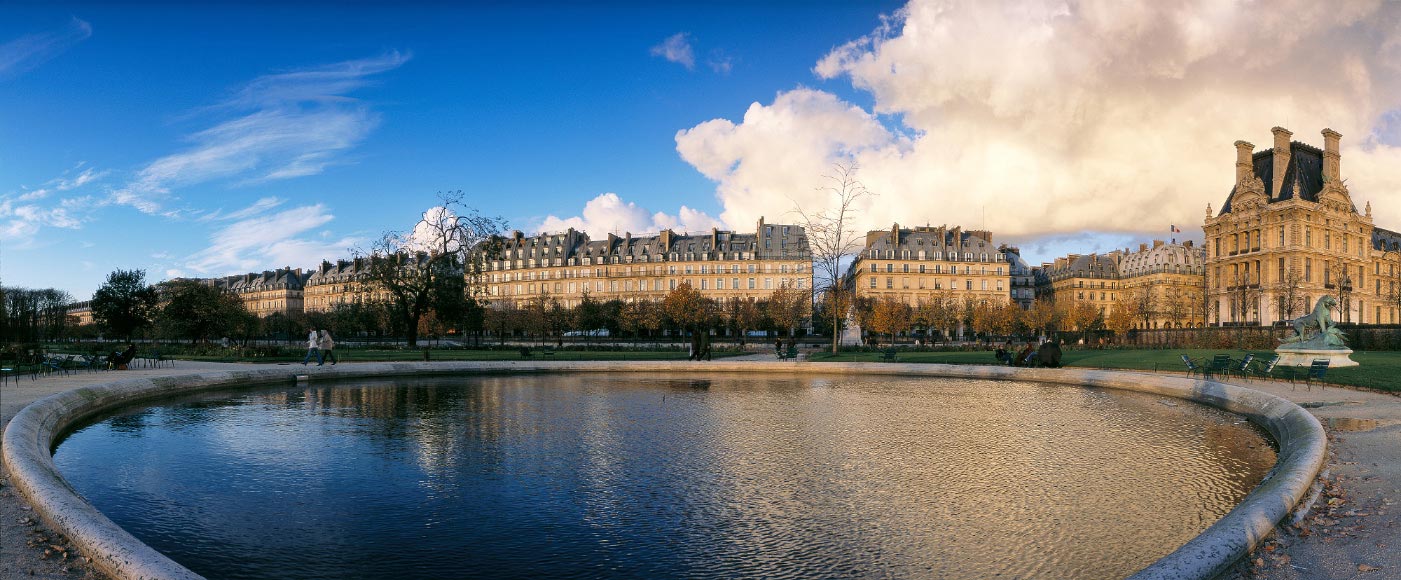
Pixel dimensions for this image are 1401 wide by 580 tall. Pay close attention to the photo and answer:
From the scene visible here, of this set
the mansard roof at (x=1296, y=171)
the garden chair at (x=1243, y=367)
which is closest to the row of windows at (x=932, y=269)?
the mansard roof at (x=1296, y=171)

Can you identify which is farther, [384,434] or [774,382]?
[774,382]

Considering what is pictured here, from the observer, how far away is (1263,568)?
20.0ft

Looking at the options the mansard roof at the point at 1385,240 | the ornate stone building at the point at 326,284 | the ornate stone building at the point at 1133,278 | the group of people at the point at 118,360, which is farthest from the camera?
the ornate stone building at the point at 326,284

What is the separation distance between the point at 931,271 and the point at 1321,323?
81811 millimetres

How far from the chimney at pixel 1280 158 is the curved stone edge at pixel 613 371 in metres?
77.2

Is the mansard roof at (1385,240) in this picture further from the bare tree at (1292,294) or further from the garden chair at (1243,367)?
the garden chair at (1243,367)

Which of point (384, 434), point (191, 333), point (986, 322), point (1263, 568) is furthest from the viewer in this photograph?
point (986, 322)

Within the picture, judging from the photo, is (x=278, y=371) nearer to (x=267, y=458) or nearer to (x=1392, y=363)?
(x=267, y=458)

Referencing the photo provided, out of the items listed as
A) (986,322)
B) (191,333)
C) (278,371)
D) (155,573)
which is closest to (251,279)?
(191,333)

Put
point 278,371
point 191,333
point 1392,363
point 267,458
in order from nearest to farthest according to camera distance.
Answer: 1. point 267,458
2. point 278,371
3. point 1392,363
4. point 191,333

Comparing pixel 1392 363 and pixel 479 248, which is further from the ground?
pixel 479 248

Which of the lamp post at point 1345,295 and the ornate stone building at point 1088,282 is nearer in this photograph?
the lamp post at point 1345,295

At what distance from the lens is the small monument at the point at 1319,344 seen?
2567 cm

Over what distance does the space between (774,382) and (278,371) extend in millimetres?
16133
